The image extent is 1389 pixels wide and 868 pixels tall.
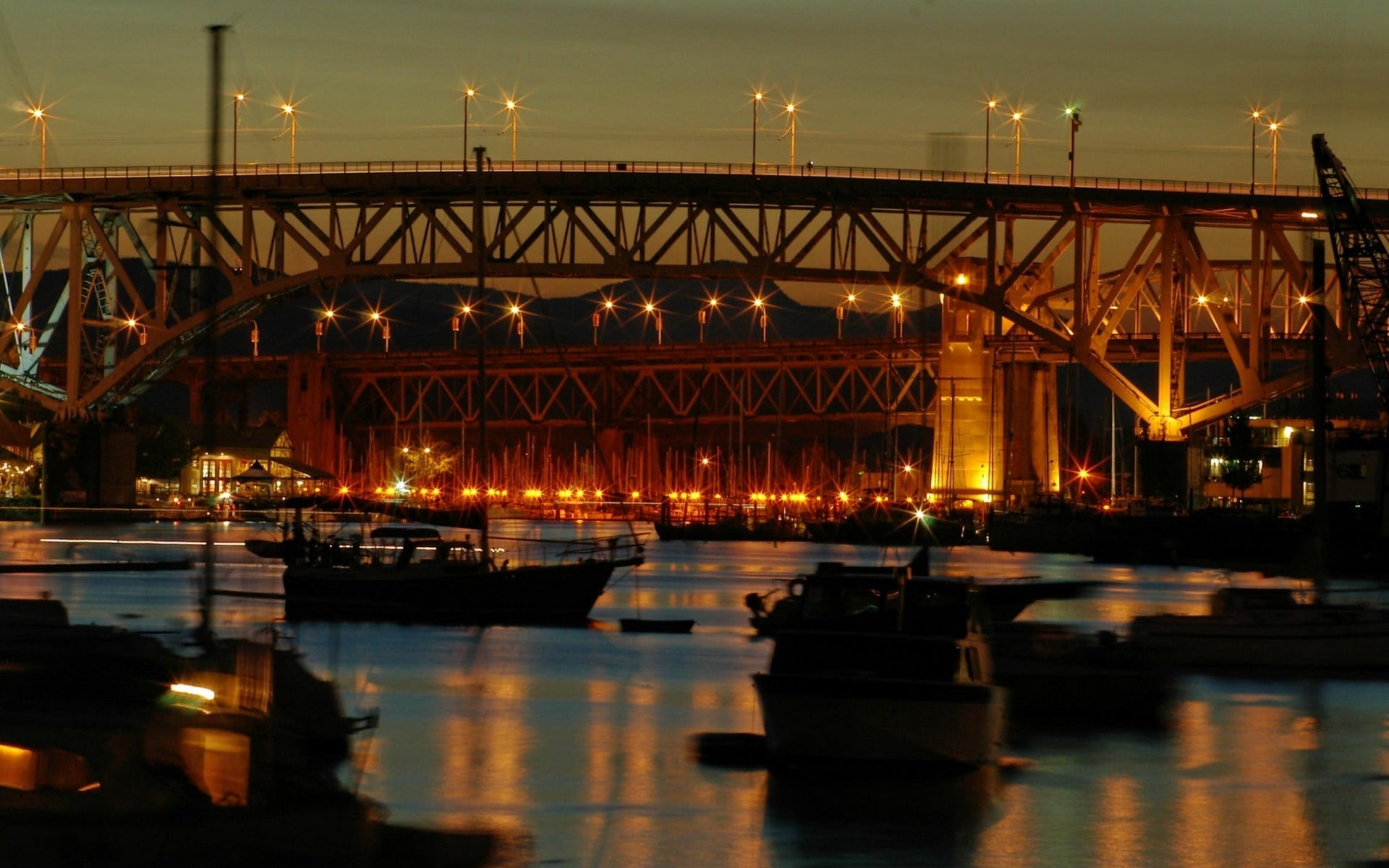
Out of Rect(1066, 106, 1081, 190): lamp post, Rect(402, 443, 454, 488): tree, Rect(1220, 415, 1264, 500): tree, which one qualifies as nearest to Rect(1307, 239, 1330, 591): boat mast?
Rect(1066, 106, 1081, 190): lamp post

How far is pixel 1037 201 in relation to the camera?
77750 millimetres

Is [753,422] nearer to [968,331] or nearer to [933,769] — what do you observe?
[968,331]

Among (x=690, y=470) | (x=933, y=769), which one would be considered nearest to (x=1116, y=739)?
(x=933, y=769)

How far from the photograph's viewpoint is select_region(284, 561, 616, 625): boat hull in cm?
4931

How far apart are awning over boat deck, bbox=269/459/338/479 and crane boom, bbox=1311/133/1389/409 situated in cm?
6941

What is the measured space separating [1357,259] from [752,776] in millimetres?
65081

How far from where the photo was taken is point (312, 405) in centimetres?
15675

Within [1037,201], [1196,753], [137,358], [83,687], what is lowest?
[1196,753]

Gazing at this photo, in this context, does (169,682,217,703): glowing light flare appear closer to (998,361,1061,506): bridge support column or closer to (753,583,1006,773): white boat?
(753,583,1006,773): white boat

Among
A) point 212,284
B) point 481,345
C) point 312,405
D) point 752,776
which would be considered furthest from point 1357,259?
point 312,405

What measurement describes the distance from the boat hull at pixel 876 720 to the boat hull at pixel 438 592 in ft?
86.6

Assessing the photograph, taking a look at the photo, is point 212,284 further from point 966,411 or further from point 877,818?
point 966,411

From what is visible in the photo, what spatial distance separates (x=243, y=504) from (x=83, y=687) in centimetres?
11488

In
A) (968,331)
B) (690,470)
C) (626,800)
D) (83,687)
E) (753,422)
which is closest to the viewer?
(83,687)
